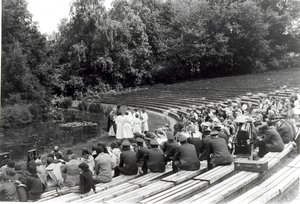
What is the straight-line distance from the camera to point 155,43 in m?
47.0

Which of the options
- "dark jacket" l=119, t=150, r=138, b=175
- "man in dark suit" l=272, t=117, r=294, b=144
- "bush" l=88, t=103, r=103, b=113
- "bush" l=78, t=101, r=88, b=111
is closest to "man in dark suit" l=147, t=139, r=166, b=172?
"dark jacket" l=119, t=150, r=138, b=175

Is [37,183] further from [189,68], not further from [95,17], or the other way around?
[189,68]

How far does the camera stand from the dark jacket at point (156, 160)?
30.6 feet

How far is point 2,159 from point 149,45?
1471 inches

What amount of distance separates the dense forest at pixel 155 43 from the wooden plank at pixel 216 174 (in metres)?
23.8

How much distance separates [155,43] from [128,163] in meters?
38.6

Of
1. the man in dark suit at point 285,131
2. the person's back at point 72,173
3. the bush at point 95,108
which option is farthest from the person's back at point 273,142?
the bush at point 95,108

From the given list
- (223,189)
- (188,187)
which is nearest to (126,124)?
(188,187)

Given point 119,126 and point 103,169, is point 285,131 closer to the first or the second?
point 103,169

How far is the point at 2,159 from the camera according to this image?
10.1 m

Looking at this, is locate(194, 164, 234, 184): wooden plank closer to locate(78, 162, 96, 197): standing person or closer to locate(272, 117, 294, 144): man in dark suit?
locate(78, 162, 96, 197): standing person

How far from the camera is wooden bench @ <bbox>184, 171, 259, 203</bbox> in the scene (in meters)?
6.38

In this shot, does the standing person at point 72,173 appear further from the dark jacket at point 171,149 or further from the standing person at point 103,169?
the dark jacket at point 171,149

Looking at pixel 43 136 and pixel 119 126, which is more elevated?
pixel 119 126
